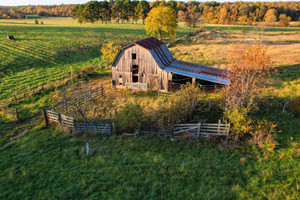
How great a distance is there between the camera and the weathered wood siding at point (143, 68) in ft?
75.6

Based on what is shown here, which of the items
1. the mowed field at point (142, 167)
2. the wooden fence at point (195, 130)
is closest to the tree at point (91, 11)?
the mowed field at point (142, 167)

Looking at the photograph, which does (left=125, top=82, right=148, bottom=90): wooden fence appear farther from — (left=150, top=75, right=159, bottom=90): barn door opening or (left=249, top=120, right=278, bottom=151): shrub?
(left=249, top=120, right=278, bottom=151): shrub

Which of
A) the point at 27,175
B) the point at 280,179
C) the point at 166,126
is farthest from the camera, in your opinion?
the point at 166,126

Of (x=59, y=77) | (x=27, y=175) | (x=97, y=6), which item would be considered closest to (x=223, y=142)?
(x=27, y=175)

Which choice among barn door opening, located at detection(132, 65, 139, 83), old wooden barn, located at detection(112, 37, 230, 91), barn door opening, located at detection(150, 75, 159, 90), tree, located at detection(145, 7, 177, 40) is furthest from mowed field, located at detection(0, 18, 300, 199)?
tree, located at detection(145, 7, 177, 40)

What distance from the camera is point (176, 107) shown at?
49.9 feet

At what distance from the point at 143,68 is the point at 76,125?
11.3m

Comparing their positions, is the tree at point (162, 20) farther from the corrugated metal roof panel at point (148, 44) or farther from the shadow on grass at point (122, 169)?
the shadow on grass at point (122, 169)

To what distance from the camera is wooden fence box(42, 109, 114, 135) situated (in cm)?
1495

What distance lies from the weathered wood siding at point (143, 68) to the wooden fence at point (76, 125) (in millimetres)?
10248

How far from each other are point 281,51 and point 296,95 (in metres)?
23.5

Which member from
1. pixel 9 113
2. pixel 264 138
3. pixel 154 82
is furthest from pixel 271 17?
pixel 9 113

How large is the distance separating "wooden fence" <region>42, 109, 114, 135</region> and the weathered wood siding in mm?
10248

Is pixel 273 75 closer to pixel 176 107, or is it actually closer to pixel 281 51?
pixel 281 51
